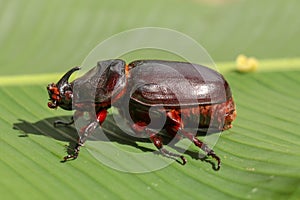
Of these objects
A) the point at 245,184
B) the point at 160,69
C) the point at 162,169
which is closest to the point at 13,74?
the point at 160,69

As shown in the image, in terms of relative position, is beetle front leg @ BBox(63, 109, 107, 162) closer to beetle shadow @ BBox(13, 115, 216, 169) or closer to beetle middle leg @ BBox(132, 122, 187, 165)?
beetle shadow @ BBox(13, 115, 216, 169)

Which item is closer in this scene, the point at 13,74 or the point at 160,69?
the point at 160,69

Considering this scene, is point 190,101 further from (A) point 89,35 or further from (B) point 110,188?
(A) point 89,35

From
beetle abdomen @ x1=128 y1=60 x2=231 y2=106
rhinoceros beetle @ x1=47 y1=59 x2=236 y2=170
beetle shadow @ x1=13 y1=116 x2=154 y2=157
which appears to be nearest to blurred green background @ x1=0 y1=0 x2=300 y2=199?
beetle shadow @ x1=13 y1=116 x2=154 y2=157

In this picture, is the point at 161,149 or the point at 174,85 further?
the point at 174,85

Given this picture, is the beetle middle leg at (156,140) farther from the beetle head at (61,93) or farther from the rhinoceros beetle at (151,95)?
the beetle head at (61,93)

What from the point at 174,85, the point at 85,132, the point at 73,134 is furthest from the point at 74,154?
the point at 174,85

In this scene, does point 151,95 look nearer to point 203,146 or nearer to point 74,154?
point 203,146

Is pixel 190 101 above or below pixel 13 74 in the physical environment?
above
